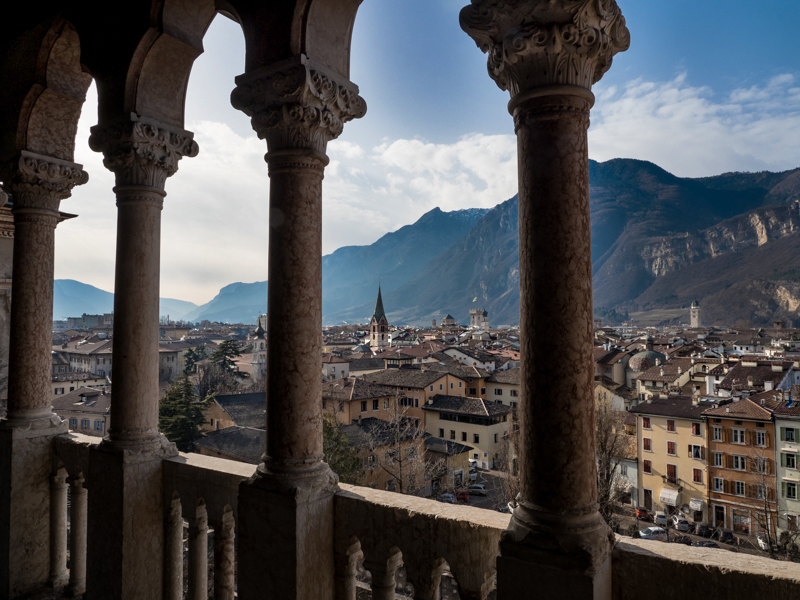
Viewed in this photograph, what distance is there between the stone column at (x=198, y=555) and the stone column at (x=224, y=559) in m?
0.16

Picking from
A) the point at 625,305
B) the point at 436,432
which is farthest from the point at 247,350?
the point at 625,305

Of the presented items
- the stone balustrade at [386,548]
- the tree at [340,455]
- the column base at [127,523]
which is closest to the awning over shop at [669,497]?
the tree at [340,455]

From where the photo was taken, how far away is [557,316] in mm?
2305

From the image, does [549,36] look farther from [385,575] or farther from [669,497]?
[669,497]

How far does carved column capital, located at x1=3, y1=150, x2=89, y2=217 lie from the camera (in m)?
5.39

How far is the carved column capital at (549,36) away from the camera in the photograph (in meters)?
2.30

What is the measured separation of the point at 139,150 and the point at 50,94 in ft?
6.66

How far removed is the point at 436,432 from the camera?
35.9 metres

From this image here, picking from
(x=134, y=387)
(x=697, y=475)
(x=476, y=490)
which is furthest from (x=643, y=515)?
(x=134, y=387)

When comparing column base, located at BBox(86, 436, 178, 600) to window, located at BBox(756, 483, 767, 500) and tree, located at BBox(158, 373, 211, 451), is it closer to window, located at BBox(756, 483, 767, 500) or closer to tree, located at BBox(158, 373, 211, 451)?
tree, located at BBox(158, 373, 211, 451)

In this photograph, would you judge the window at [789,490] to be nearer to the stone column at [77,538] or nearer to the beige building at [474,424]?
the beige building at [474,424]

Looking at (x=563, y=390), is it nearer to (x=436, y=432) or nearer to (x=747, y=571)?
(x=747, y=571)

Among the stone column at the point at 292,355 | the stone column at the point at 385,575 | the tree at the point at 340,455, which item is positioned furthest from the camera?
the tree at the point at 340,455

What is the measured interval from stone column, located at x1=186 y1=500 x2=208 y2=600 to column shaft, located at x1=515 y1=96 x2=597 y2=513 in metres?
2.85
